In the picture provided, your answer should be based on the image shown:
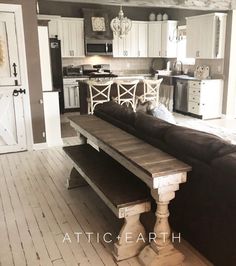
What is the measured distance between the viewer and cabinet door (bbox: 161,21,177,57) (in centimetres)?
823

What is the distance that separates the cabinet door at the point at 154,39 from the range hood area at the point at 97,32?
1275 millimetres

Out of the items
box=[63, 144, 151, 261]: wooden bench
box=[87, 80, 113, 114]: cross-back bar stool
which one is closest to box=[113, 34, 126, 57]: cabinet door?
box=[87, 80, 113, 114]: cross-back bar stool

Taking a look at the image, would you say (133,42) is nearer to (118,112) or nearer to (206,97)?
(206,97)

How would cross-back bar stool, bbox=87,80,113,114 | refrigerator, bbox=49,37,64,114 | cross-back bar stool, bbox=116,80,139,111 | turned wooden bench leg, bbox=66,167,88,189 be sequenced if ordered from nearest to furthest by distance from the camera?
turned wooden bench leg, bbox=66,167,88,189 → cross-back bar stool, bbox=87,80,113,114 → cross-back bar stool, bbox=116,80,139,111 → refrigerator, bbox=49,37,64,114

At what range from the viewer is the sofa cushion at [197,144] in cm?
193

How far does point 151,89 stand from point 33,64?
2.76 m

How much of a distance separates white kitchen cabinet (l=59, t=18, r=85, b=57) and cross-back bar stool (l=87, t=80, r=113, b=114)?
229 cm

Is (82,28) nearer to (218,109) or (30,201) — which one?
(218,109)

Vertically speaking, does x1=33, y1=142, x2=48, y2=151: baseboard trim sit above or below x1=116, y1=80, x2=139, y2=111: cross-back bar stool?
below

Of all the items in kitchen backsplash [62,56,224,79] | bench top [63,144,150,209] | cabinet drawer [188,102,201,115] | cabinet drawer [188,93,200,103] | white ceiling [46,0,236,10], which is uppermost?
white ceiling [46,0,236,10]

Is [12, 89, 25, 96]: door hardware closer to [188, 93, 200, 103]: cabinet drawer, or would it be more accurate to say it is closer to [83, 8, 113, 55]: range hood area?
[83, 8, 113, 55]: range hood area

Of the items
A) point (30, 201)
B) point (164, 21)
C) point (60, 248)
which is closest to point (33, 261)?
point (60, 248)

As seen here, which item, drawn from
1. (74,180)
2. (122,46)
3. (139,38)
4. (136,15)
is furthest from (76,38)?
(74,180)

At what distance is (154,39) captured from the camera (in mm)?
8594
